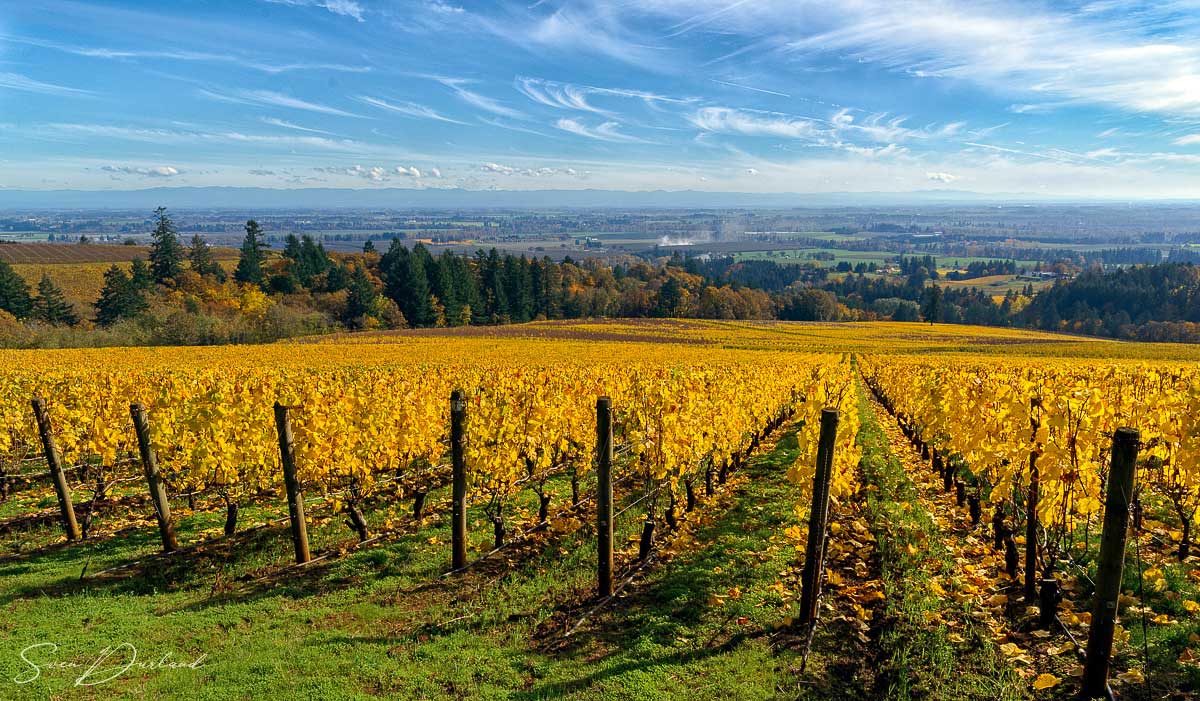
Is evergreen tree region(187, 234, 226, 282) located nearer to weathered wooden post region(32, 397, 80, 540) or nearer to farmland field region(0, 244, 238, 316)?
farmland field region(0, 244, 238, 316)

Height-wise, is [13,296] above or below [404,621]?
above

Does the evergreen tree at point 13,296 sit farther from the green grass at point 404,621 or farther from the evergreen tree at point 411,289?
the green grass at point 404,621

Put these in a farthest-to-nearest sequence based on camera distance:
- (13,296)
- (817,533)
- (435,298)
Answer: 1. (435,298)
2. (13,296)
3. (817,533)

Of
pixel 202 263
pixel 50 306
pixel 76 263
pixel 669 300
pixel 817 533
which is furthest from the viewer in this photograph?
pixel 76 263

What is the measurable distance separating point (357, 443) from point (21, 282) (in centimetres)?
8115

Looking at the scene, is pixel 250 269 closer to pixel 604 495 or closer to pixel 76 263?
pixel 76 263

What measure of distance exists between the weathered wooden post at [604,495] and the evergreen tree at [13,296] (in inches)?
3193

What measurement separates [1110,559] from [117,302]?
273 ft

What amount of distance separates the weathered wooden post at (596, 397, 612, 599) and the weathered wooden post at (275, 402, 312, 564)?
13.4 ft

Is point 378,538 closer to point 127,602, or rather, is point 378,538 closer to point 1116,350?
point 127,602

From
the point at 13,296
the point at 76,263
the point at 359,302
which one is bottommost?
the point at 359,302

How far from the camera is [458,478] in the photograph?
7.13 meters

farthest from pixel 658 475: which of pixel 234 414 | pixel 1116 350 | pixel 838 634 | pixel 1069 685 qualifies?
pixel 1116 350

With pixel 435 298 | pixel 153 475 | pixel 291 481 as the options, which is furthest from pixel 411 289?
pixel 291 481
